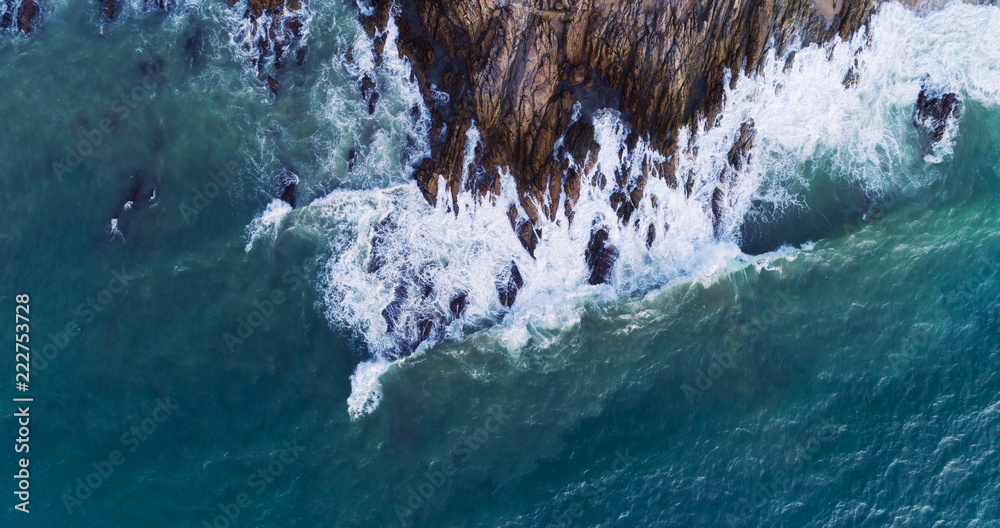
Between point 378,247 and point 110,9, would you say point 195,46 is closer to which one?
point 110,9

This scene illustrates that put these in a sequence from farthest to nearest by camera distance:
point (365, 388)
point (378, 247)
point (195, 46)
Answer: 1. point (195, 46)
2. point (378, 247)
3. point (365, 388)

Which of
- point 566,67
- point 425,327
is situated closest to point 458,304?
point 425,327

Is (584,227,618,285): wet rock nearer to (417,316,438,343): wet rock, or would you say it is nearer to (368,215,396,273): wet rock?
(417,316,438,343): wet rock

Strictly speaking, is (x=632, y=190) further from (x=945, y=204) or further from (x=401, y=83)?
(x=945, y=204)

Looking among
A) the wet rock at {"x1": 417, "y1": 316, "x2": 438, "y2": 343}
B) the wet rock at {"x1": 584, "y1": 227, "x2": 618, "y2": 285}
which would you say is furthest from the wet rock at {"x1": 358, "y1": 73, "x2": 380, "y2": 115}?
the wet rock at {"x1": 584, "y1": 227, "x2": 618, "y2": 285}

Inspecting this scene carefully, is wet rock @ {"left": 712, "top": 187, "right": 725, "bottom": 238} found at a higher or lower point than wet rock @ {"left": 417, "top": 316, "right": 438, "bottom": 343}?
higher
